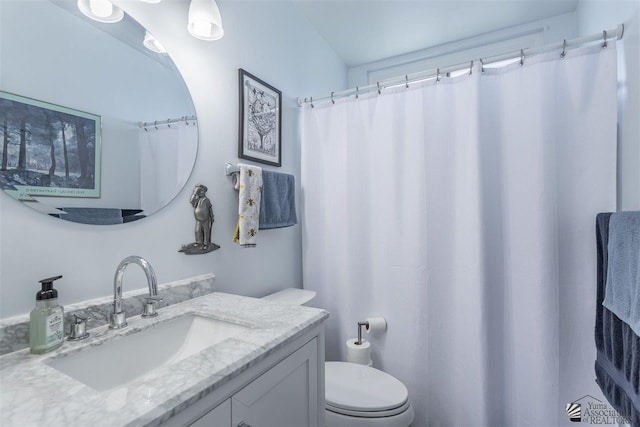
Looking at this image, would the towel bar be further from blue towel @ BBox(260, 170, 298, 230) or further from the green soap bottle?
the green soap bottle

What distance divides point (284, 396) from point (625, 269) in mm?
1106

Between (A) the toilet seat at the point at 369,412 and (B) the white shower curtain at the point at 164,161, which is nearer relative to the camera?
(B) the white shower curtain at the point at 164,161

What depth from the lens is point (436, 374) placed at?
1.53 m

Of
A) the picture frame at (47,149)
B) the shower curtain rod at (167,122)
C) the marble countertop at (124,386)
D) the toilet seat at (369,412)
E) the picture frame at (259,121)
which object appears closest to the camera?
the marble countertop at (124,386)

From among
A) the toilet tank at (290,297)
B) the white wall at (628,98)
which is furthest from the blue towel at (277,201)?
the white wall at (628,98)

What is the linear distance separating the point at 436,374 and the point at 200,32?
1.87 m

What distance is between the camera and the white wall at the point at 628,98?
105 cm

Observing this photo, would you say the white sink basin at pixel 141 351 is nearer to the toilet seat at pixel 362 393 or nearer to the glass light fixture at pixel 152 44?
the toilet seat at pixel 362 393

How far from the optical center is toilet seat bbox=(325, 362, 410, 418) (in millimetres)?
1178

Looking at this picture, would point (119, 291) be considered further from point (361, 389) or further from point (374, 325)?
point (374, 325)

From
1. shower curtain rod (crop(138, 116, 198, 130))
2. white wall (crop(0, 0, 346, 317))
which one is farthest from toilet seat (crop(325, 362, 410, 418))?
shower curtain rod (crop(138, 116, 198, 130))

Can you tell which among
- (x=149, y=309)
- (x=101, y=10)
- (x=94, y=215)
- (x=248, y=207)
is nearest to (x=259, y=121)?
(x=248, y=207)

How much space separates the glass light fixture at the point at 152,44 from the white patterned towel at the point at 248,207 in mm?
496

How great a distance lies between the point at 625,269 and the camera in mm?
934
